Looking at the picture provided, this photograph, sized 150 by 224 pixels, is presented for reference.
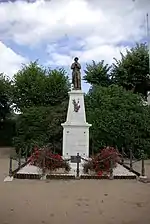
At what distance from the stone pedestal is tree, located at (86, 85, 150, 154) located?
5.38 m

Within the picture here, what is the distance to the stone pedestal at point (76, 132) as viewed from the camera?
631 inches

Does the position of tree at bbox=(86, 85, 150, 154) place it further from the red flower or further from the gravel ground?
the gravel ground

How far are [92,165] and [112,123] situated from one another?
29.8 feet

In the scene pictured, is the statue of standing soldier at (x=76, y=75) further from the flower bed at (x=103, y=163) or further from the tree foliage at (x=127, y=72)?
the tree foliage at (x=127, y=72)

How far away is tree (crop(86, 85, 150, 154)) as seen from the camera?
2200 centimetres

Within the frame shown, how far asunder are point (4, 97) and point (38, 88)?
4.20 metres

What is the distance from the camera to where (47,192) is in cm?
980

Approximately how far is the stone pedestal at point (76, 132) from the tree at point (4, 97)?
1539 centimetres

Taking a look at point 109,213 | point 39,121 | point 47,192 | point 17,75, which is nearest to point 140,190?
point 47,192

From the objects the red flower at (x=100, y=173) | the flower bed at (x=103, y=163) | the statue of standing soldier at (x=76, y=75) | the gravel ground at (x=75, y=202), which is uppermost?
the statue of standing soldier at (x=76, y=75)

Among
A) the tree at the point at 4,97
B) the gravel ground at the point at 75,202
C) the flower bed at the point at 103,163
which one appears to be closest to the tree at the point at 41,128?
the tree at the point at 4,97

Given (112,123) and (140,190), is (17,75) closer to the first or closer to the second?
(112,123)

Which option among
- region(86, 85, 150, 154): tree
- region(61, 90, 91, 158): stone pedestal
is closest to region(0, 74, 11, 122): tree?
region(86, 85, 150, 154): tree

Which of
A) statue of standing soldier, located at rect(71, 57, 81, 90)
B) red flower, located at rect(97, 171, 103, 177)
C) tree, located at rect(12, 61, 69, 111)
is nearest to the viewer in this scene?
red flower, located at rect(97, 171, 103, 177)
